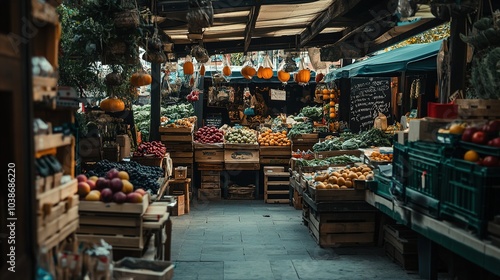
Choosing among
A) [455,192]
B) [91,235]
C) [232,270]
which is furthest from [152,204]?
[455,192]

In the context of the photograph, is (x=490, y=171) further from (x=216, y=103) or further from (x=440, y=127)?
(x=216, y=103)

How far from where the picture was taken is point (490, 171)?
3.97m

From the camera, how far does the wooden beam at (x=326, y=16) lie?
8.48 metres

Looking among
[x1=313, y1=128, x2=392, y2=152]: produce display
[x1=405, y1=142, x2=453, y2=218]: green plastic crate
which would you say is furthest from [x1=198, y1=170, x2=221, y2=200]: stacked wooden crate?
[x1=405, y1=142, x2=453, y2=218]: green plastic crate

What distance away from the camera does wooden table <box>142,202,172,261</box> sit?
4.99 metres

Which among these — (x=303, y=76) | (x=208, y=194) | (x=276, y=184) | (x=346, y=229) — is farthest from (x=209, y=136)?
(x=346, y=229)

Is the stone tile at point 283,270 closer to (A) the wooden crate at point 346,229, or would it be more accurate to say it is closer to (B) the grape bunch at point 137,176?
(A) the wooden crate at point 346,229

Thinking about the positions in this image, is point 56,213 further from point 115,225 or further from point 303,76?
point 303,76

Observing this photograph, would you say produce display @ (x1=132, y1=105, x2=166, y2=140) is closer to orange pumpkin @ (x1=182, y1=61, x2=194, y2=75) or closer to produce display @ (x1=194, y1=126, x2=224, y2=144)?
produce display @ (x1=194, y1=126, x2=224, y2=144)

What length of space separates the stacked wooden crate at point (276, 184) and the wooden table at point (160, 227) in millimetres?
6564

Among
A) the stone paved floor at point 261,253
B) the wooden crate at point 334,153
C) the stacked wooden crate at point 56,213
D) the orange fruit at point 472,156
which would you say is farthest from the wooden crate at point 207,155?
the stacked wooden crate at point 56,213

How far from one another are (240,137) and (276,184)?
1.42 m

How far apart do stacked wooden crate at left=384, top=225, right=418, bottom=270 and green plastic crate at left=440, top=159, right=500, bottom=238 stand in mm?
2007

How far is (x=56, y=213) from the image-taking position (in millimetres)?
3363
